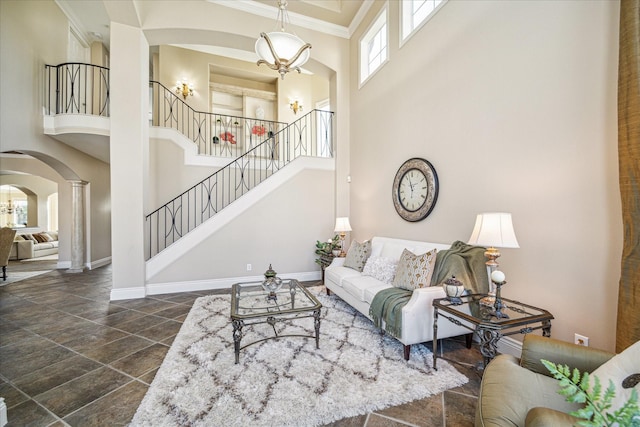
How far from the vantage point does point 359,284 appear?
3398 mm

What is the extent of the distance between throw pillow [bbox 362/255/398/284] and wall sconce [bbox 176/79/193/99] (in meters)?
6.46

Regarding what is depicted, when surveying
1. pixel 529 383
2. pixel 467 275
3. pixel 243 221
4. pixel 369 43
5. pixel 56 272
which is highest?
pixel 369 43

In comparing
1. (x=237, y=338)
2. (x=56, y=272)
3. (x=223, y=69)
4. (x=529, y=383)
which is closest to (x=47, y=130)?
(x=56, y=272)

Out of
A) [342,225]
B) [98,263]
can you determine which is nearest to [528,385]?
[342,225]

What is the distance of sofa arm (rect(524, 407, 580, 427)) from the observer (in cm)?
100

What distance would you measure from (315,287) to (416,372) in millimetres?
2870

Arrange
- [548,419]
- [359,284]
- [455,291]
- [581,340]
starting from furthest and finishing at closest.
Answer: [359,284], [455,291], [581,340], [548,419]

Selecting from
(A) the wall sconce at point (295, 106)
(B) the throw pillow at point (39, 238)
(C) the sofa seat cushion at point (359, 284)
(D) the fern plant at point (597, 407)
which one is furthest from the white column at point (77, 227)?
(D) the fern plant at point (597, 407)

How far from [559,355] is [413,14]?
180 inches

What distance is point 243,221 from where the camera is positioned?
17.2ft

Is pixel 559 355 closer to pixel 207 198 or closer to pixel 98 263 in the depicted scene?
pixel 207 198

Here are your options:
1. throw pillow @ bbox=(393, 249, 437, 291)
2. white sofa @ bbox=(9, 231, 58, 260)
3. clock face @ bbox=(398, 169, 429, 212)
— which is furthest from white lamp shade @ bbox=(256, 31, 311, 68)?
white sofa @ bbox=(9, 231, 58, 260)

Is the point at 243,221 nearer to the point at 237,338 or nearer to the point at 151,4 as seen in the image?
the point at 237,338

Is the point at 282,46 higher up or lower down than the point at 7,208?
higher up
